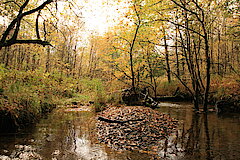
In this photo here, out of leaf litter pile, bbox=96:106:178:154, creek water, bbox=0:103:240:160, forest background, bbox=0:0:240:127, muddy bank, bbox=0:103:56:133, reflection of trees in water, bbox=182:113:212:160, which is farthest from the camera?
forest background, bbox=0:0:240:127

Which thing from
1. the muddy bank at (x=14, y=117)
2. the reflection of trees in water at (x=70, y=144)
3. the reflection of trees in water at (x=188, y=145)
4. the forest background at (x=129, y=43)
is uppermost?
the forest background at (x=129, y=43)

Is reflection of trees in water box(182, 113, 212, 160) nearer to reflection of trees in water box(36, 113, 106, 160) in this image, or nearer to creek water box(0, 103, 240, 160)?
creek water box(0, 103, 240, 160)

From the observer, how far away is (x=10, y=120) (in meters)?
4.88

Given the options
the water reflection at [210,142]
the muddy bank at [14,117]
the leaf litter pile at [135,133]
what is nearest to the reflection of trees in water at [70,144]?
the leaf litter pile at [135,133]

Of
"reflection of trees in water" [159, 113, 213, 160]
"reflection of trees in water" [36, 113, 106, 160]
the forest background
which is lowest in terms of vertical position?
"reflection of trees in water" [36, 113, 106, 160]

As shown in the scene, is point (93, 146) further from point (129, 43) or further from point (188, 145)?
point (129, 43)

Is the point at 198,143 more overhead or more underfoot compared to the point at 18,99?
more underfoot

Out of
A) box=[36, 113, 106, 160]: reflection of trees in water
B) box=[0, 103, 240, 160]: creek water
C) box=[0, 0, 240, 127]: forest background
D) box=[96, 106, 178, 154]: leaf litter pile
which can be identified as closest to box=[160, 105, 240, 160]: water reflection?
box=[0, 103, 240, 160]: creek water

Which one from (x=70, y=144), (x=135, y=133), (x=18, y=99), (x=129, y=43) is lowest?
(x=70, y=144)

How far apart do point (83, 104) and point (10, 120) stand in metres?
7.22

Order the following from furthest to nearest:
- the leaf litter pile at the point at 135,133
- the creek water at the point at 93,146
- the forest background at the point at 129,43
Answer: the forest background at the point at 129,43 < the leaf litter pile at the point at 135,133 < the creek water at the point at 93,146

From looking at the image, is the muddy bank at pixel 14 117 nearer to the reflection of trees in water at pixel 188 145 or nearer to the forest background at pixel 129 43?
the forest background at pixel 129 43

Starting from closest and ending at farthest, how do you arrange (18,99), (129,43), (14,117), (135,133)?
(135,133) < (14,117) < (18,99) < (129,43)

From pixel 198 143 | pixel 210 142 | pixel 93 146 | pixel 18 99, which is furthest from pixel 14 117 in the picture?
pixel 210 142
